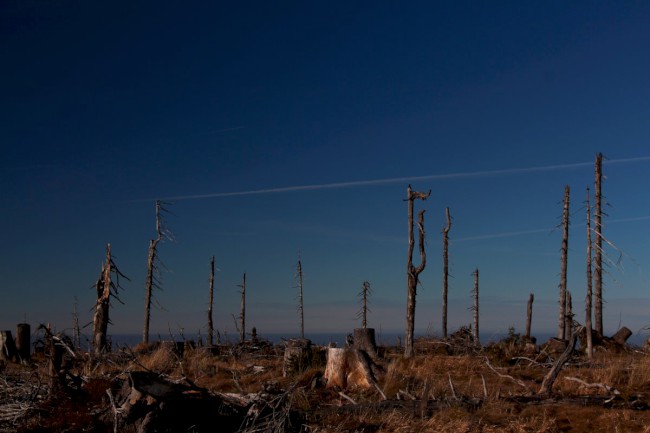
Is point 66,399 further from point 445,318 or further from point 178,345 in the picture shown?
point 445,318

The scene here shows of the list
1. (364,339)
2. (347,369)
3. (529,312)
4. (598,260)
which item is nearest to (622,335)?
(598,260)

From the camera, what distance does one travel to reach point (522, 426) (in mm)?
9836

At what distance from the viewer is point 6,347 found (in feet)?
65.5

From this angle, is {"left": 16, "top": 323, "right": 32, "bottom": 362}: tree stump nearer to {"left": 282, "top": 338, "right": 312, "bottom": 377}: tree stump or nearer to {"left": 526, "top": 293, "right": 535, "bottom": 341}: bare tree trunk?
{"left": 282, "top": 338, "right": 312, "bottom": 377}: tree stump

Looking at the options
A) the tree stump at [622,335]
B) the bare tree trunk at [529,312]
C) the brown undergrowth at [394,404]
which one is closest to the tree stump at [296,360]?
the brown undergrowth at [394,404]

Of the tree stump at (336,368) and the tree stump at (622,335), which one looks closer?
the tree stump at (336,368)

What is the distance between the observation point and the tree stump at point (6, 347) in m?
19.8

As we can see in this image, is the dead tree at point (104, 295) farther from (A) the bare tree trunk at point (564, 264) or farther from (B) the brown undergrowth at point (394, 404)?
(A) the bare tree trunk at point (564, 264)

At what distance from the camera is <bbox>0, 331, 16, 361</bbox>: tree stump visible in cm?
1981

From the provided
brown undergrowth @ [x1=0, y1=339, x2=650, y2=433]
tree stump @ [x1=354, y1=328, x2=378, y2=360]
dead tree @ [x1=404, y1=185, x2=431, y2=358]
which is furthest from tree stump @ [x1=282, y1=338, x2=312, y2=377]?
dead tree @ [x1=404, y1=185, x2=431, y2=358]

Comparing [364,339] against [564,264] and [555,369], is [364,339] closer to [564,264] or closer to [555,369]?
[555,369]

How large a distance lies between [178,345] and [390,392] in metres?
10.3

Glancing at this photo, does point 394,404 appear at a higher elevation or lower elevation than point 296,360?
higher

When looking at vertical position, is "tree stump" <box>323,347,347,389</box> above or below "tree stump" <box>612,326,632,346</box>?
above
